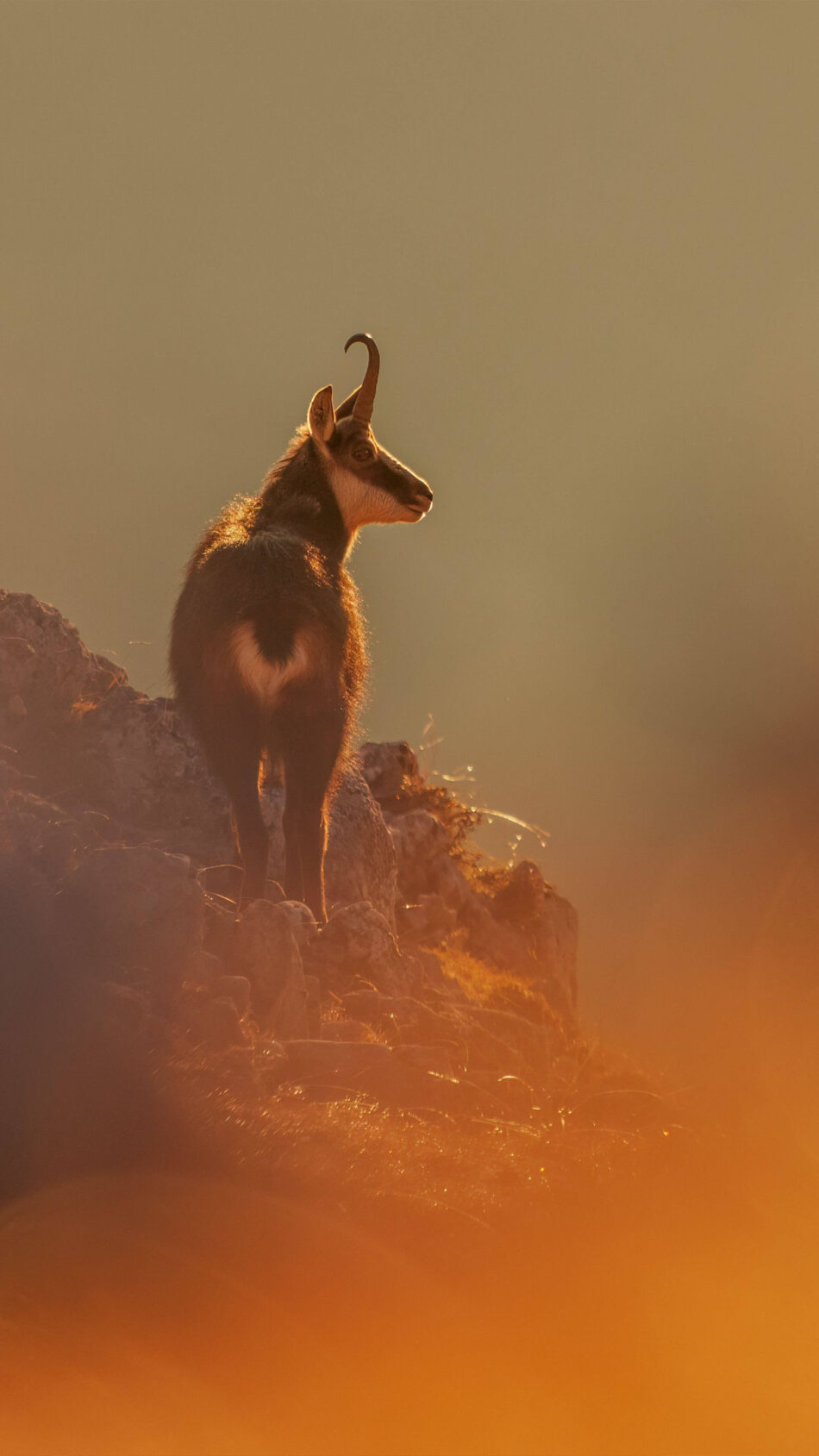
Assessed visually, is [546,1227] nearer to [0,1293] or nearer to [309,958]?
[0,1293]

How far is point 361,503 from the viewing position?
9336 millimetres

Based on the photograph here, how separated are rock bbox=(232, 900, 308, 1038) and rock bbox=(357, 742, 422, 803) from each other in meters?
5.96

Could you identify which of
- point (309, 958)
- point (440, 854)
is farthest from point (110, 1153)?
point (440, 854)

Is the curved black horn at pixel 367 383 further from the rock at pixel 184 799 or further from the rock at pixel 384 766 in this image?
the rock at pixel 384 766

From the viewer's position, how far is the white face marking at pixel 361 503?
919cm

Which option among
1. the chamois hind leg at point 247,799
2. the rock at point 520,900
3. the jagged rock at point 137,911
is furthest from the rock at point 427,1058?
the rock at point 520,900

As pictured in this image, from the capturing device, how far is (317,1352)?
3.09 m

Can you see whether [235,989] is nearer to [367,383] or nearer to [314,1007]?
[314,1007]

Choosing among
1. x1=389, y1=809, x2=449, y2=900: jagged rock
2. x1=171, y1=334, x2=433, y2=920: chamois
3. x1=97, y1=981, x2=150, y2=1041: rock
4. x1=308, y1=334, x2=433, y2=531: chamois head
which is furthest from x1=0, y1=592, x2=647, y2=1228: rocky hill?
x1=308, y1=334, x2=433, y2=531: chamois head

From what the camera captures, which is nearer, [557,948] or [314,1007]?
[314,1007]

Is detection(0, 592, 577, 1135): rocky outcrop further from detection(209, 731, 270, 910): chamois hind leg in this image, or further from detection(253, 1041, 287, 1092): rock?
detection(209, 731, 270, 910): chamois hind leg

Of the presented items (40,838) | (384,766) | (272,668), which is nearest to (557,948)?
(384,766)

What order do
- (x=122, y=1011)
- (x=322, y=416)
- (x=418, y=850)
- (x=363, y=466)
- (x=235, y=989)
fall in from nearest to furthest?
(x=122, y=1011) → (x=235, y=989) → (x=322, y=416) → (x=363, y=466) → (x=418, y=850)

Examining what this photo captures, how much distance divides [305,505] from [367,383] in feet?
4.21
